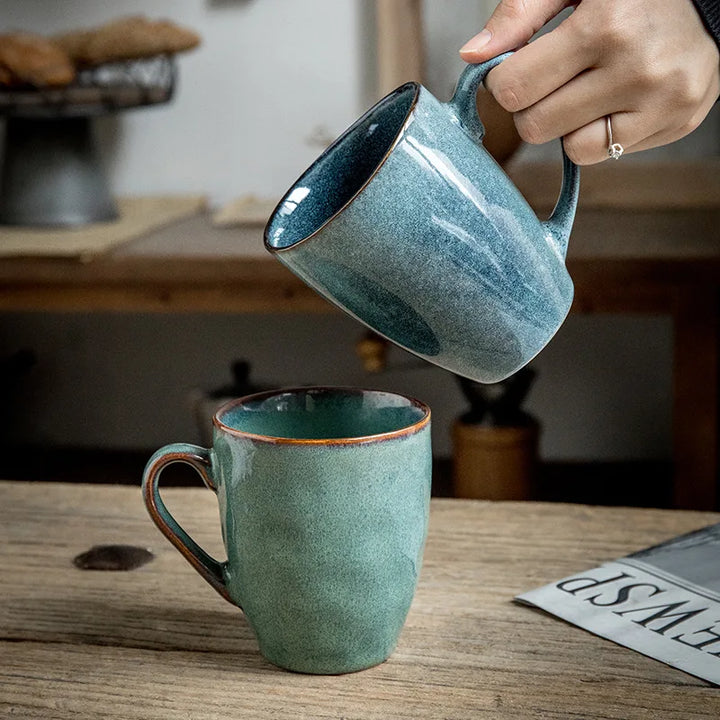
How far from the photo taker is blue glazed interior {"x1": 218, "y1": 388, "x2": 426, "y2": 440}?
571 mm

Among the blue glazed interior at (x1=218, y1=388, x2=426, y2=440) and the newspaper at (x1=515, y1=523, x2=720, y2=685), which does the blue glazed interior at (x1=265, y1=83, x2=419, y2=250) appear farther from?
the newspaper at (x1=515, y1=523, x2=720, y2=685)

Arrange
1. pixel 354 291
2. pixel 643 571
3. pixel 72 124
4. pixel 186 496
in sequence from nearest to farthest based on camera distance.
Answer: pixel 354 291 < pixel 643 571 < pixel 186 496 < pixel 72 124

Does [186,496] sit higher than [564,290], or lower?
Result: lower

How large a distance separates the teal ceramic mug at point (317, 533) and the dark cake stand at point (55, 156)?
1.18m

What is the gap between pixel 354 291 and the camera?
493mm

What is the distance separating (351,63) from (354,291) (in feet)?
4.77

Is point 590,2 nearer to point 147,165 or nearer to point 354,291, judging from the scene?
point 354,291

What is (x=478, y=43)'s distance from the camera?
0.57 metres

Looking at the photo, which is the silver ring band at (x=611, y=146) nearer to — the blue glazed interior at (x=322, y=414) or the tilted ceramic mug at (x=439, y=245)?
the tilted ceramic mug at (x=439, y=245)

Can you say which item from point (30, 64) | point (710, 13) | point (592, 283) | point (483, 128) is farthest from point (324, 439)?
point (30, 64)

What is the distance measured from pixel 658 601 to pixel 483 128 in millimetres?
285

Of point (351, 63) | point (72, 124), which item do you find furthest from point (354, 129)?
point (351, 63)

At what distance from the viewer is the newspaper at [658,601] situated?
1.77 feet

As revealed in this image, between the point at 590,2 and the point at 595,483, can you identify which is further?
the point at 595,483
